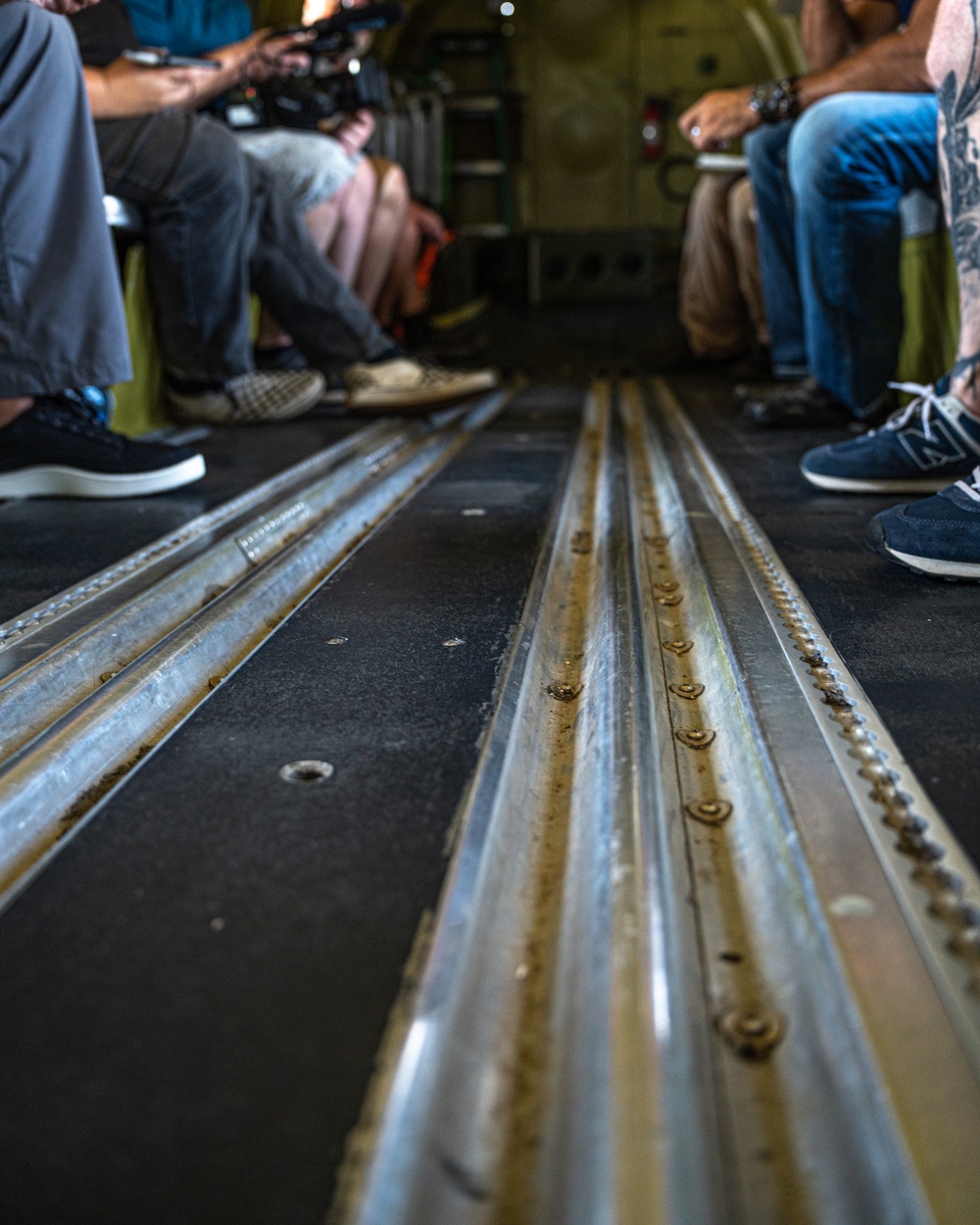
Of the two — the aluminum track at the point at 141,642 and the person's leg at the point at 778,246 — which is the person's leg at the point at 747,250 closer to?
the person's leg at the point at 778,246

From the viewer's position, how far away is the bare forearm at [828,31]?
8.60 feet

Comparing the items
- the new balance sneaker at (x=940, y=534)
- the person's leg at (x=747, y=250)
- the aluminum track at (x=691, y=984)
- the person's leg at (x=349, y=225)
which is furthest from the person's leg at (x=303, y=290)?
the aluminum track at (x=691, y=984)

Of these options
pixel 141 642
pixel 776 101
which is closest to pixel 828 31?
pixel 776 101

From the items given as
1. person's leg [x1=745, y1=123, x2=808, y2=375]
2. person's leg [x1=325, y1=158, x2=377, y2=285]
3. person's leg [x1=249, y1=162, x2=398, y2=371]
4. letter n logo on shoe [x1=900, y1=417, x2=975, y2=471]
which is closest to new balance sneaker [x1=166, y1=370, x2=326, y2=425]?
person's leg [x1=249, y1=162, x2=398, y2=371]

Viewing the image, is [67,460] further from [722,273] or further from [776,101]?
[722,273]

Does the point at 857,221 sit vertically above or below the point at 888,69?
below

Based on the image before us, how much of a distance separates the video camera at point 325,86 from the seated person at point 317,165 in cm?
5

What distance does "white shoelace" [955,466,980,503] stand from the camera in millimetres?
1125

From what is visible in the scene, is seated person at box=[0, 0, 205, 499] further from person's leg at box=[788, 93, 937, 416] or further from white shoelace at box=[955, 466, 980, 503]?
person's leg at box=[788, 93, 937, 416]

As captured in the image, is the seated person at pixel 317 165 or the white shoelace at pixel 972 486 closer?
the white shoelace at pixel 972 486

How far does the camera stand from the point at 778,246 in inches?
111

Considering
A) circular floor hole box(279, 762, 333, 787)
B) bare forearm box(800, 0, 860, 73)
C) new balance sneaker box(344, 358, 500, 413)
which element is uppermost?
bare forearm box(800, 0, 860, 73)

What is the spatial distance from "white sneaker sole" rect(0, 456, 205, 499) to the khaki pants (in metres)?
2.57

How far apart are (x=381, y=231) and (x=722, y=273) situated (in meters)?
1.31
